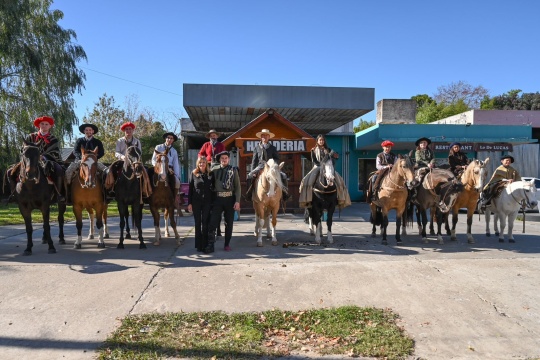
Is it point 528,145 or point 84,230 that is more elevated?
point 528,145

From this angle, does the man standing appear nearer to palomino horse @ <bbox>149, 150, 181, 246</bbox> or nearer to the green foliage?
palomino horse @ <bbox>149, 150, 181, 246</bbox>

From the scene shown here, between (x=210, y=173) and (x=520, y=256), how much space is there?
21.9 feet

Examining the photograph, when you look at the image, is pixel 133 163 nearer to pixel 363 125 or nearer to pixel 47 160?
pixel 47 160

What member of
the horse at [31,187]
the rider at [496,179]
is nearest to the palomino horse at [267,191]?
the horse at [31,187]

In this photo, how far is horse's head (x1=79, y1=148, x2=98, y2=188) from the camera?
850cm

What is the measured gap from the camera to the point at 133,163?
903cm

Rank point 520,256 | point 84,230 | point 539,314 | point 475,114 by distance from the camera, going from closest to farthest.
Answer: point 539,314, point 520,256, point 84,230, point 475,114

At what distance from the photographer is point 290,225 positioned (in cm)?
1357

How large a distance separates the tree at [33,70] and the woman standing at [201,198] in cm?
1600

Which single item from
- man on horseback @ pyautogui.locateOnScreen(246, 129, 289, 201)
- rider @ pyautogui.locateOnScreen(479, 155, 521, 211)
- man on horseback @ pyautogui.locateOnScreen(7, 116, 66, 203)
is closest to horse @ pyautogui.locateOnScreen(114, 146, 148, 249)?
man on horseback @ pyautogui.locateOnScreen(7, 116, 66, 203)

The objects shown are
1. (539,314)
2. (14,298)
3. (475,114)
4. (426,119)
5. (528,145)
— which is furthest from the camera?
(426,119)

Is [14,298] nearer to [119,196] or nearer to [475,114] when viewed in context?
[119,196]

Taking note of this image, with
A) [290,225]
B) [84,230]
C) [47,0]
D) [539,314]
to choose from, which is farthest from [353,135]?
[539,314]

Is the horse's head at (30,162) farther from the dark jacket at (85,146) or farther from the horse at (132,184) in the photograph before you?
the horse at (132,184)
